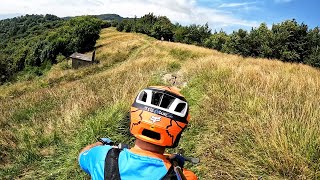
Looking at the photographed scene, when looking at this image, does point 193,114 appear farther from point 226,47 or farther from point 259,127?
point 226,47

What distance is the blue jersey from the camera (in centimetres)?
218

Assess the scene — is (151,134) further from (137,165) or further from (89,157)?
(89,157)

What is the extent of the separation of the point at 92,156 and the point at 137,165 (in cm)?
42

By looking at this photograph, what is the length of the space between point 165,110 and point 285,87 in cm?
592

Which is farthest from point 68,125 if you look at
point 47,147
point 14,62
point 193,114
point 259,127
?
point 14,62

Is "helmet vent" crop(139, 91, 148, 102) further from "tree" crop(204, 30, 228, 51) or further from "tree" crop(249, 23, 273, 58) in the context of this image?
"tree" crop(204, 30, 228, 51)

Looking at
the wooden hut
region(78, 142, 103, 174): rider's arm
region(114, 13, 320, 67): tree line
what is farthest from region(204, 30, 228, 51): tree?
region(78, 142, 103, 174): rider's arm

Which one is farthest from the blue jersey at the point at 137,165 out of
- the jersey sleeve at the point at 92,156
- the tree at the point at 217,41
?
the tree at the point at 217,41

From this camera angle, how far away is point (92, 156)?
7.98 ft

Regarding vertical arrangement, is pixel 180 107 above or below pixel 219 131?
above

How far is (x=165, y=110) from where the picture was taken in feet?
7.41

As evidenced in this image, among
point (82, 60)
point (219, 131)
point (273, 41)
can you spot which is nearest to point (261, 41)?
point (273, 41)

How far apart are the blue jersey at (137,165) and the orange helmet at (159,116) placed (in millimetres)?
108

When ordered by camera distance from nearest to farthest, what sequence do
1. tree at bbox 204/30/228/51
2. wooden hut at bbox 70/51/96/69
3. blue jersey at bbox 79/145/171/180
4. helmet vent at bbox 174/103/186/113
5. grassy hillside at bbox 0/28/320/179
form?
blue jersey at bbox 79/145/171/180 → helmet vent at bbox 174/103/186/113 → grassy hillside at bbox 0/28/320/179 → wooden hut at bbox 70/51/96/69 → tree at bbox 204/30/228/51
